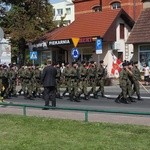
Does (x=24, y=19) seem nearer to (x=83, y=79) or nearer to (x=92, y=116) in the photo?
(x=83, y=79)

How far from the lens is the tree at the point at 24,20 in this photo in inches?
1644

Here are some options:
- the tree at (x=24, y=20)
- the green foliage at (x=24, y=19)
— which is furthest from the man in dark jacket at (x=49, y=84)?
the green foliage at (x=24, y=19)

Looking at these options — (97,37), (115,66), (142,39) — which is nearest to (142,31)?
(142,39)

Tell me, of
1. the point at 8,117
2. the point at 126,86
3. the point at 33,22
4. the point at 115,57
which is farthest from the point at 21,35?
the point at 8,117

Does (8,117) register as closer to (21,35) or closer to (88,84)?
(88,84)

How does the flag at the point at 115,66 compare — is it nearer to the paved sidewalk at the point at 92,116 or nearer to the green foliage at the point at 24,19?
the green foliage at the point at 24,19

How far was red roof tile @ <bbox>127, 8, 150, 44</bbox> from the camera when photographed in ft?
116

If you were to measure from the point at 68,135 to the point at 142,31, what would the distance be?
2634 centimetres

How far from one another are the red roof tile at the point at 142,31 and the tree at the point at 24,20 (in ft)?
29.4

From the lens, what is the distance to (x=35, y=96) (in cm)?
2350

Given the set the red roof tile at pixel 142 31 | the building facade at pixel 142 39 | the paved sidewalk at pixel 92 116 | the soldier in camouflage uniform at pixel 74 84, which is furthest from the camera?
the building facade at pixel 142 39

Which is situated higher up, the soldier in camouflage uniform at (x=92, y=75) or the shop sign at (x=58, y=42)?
the shop sign at (x=58, y=42)

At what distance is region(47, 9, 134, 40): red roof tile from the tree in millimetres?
1992

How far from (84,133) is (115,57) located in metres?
31.1
